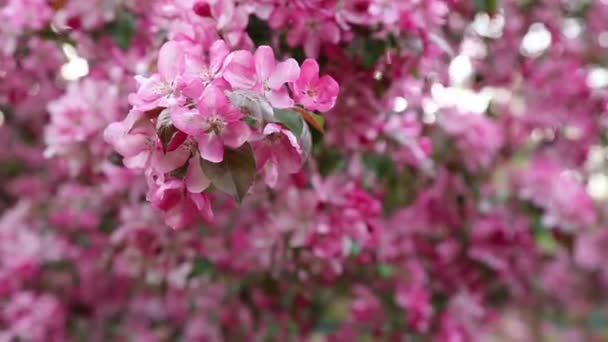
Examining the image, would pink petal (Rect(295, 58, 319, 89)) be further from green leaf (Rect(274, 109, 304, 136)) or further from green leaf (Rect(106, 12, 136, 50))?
green leaf (Rect(106, 12, 136, 50))

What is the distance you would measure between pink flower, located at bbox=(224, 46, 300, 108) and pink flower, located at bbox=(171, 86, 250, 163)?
0.04m

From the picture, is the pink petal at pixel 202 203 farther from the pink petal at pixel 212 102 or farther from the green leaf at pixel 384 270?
the green leaf at pixel 384 270

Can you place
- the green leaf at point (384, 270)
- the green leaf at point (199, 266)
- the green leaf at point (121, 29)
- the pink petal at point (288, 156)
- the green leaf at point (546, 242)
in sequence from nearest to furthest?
the pink petal at point (288, 156) → the green leaf at point (121, 29) → the green leaf at point (199, 266) → the green leaf at point (384, 270) → the green leaf at point (546, 242)

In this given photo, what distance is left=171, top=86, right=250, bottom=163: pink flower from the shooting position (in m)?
0.79

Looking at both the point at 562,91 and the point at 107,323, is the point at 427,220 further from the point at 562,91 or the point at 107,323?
the point at 107,323

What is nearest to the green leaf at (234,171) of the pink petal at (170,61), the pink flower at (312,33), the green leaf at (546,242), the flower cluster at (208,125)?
the flower cluster at (208,125)

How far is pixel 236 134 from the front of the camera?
32.4 inches

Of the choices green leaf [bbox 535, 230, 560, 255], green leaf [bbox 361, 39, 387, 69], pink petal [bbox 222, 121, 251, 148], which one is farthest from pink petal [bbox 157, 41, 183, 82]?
green leaf [bbox 535, 230, 560, 255]

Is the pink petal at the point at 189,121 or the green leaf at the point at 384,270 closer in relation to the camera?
the pink petal at the point at 189,121

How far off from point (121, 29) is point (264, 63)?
727 mm

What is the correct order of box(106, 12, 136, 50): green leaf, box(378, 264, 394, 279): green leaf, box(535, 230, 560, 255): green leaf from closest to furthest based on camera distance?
box(106, 12, 136, 50): green leaf, box(378, 264, 394, 279): green leaf, box(535, 230, 560, 255): green leaf

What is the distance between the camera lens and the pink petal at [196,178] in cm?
84

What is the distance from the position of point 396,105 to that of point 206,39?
516 mm

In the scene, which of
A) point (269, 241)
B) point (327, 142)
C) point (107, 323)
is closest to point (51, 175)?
point (107, 323)
